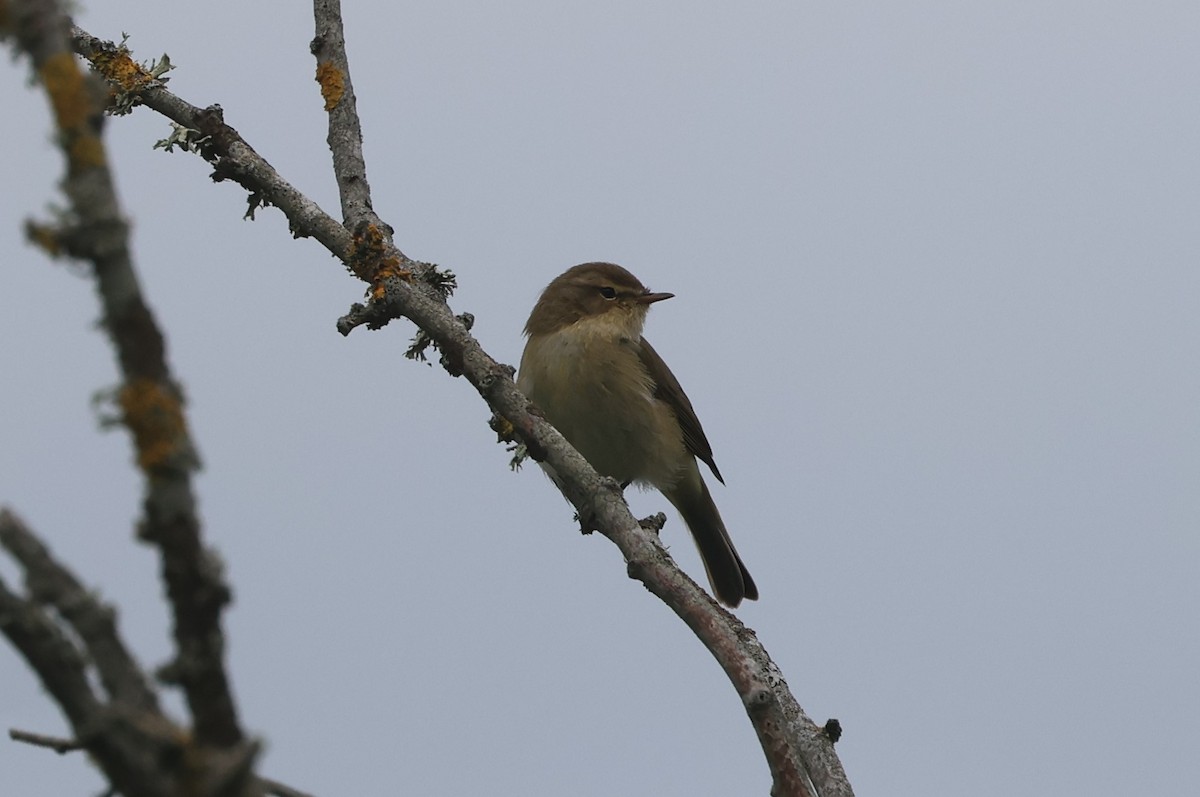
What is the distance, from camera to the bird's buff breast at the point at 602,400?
805cm

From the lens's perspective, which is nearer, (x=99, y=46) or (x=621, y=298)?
(x=99, y=46)

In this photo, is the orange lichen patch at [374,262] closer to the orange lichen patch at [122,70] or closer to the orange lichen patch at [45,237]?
the orange lichen patch at [122,70]

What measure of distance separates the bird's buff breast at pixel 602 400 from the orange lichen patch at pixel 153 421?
6.43 metres

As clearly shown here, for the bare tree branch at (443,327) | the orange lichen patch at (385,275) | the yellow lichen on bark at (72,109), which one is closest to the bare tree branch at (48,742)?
the yellow lichen on bark at (72,109)

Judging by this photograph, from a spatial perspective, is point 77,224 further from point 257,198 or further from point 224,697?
point 257,198

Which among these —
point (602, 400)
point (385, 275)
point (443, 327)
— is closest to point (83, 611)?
point (443, 327)

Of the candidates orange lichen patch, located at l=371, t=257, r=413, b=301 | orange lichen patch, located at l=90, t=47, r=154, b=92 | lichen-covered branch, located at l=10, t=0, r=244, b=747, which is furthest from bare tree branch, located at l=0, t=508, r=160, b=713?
orange lichen patch, located at l=90, t=47, r=154, b=92

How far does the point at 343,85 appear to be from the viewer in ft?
16.9

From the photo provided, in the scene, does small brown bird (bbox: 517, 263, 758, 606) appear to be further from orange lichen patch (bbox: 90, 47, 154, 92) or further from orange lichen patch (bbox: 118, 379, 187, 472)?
orange lichen patch (bbox: 118, 379, 187, 472)

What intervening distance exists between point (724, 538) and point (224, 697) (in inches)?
313

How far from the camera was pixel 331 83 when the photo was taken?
5145 mm

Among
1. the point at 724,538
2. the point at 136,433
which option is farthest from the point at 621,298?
the point at 136,433

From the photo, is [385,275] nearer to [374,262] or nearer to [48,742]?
[374,262]

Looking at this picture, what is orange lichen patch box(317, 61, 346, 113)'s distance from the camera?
5.14 metres
